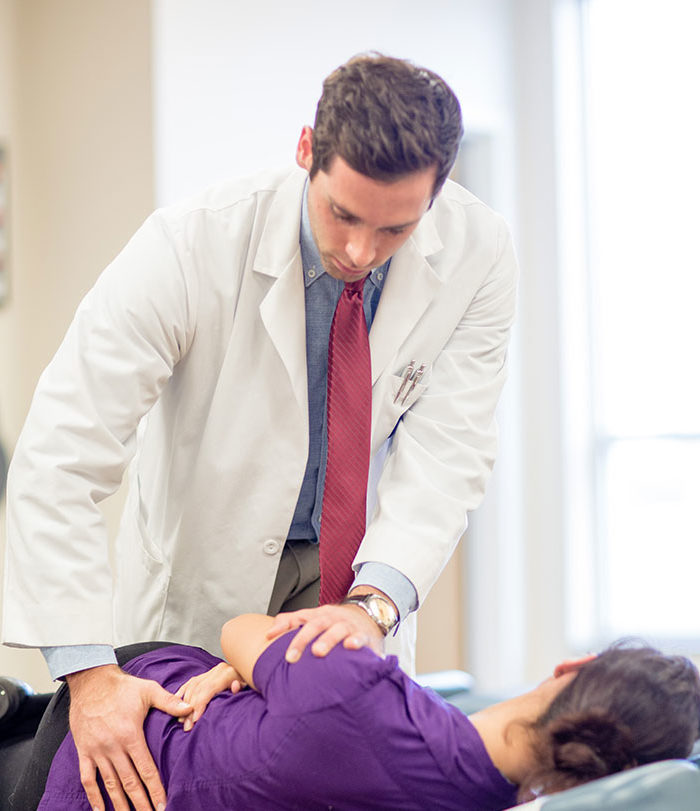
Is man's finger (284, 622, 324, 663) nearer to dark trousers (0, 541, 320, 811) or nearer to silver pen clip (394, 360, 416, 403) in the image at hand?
dark trousers (0, 541, 320, 811)

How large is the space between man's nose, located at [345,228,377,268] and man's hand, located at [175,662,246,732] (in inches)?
21.5

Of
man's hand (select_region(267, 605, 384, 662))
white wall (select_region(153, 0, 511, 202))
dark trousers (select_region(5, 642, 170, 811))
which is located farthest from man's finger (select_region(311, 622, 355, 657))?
white wall (select_region(153, 0, 511, 202))

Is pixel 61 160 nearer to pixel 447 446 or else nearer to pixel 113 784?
pixel 447 446

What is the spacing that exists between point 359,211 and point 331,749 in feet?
2.12

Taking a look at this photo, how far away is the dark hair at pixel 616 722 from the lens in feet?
3.97

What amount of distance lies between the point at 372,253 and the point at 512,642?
2.87m

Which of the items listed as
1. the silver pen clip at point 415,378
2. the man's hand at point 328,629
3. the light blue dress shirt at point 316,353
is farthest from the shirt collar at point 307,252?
the man's hand at point 328,629

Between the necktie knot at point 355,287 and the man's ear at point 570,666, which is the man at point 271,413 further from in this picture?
the man's ear at point 570,666

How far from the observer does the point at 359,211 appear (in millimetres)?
1340

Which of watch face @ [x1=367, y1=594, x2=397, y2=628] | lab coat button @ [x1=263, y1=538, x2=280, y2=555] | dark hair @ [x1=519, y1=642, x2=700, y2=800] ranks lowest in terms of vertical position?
dark hair @ [x1=519, y1=642, x2=700, y2=800]

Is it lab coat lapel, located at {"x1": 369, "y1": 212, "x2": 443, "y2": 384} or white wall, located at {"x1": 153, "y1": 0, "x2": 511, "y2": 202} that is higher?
white wall, located at {"x1": 153, "y1": 0, "x2": 511, "y2": 202}

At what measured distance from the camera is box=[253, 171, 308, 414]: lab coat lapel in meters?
1.56

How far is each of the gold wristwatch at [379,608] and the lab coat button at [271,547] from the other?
0.18 meters

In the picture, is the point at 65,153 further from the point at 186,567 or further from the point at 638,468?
the point at 638,468
